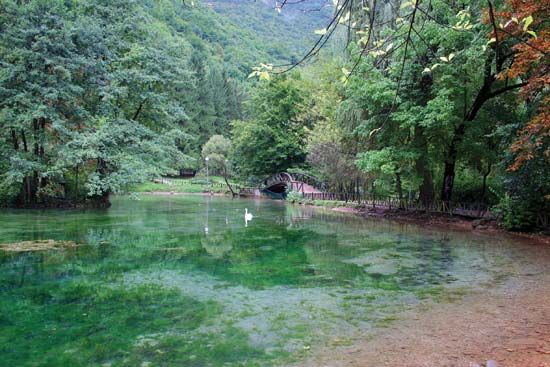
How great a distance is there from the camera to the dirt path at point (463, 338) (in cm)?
407

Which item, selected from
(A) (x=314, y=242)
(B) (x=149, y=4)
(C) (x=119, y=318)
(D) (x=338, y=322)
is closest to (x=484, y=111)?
(A) (x=314, y=242)

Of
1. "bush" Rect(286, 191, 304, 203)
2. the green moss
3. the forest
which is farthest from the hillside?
the green moss

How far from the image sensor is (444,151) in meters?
16.3

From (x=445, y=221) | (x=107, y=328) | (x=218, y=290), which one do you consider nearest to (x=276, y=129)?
(x=445, y=221)

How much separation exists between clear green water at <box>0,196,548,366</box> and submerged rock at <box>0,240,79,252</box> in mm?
468

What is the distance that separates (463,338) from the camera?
4625 mm

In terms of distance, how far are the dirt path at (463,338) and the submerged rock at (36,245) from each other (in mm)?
8372

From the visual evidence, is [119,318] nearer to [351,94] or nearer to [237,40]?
[351,94]

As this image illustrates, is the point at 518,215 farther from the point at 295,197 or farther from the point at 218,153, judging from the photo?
the point at 218,153

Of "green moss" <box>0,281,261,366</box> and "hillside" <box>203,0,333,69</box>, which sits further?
"hillside" <box>203,0,333,69</box>

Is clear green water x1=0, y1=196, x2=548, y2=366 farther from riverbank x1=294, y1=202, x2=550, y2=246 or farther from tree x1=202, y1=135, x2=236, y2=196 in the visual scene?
tree x1=202, y1=135, x2=236, y2=196

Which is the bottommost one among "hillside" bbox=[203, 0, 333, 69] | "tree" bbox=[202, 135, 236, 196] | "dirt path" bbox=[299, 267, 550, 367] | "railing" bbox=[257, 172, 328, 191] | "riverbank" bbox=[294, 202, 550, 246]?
"dirt path" bbox=[299, 267, 550, 367]

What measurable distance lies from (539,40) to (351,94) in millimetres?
8991

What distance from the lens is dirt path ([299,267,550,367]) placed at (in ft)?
13.4
